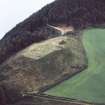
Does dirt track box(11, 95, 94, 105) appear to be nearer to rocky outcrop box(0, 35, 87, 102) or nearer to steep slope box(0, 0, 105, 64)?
rocky outcrop box(0, 35, 87, 102)

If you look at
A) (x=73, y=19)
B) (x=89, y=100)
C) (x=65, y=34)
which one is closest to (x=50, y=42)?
(x=65, y=34)

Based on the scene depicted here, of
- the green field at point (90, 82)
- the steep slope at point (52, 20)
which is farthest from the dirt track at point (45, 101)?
the steep slope at point (52, 20)

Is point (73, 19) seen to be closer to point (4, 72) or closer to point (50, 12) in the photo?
point (50, 12)

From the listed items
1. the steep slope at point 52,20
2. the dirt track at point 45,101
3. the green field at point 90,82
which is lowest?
the dirt track at point 45,101

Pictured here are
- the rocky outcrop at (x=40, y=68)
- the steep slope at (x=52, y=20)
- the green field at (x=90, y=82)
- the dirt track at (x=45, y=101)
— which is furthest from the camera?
the steep slope at (x=52, y=20)

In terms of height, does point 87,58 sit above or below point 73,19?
below

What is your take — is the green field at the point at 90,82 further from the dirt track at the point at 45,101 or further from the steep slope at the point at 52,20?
the steep slope at the point at 52,20

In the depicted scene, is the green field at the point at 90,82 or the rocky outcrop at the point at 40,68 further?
the rocky outcrop at the point at 40,68
